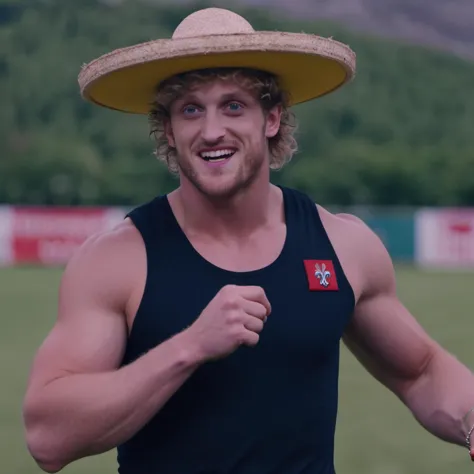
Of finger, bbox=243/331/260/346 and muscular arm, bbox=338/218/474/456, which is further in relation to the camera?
muscular arm, bbox=338/218/474/456

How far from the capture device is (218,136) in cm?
373

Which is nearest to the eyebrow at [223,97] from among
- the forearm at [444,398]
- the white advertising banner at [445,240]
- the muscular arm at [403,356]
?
the muscular arm at [403,356]

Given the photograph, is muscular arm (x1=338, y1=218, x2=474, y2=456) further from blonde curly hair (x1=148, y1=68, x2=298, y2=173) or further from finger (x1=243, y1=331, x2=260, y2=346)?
finger (x1=243, y1=331, x2=260, y2=346)

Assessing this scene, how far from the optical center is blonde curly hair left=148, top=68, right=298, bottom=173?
3.90 meters

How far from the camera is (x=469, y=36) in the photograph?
72750mm

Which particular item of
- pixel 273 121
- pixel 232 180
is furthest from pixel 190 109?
pixel 273 121

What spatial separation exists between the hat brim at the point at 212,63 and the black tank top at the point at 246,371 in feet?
1.39

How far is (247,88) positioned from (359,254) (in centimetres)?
66

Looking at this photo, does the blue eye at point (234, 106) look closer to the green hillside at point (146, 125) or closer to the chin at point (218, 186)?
the chin at point (218, 186)

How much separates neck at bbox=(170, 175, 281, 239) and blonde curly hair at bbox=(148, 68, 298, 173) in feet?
0.81

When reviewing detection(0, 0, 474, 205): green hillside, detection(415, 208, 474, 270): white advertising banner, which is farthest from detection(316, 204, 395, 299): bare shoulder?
detection(0, 0, 474, 205): green hillside

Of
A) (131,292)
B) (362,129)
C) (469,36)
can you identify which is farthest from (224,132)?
(469,36)

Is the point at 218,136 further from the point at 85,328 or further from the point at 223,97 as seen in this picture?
the point at 85,328

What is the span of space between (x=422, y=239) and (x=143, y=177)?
66.9 feet
